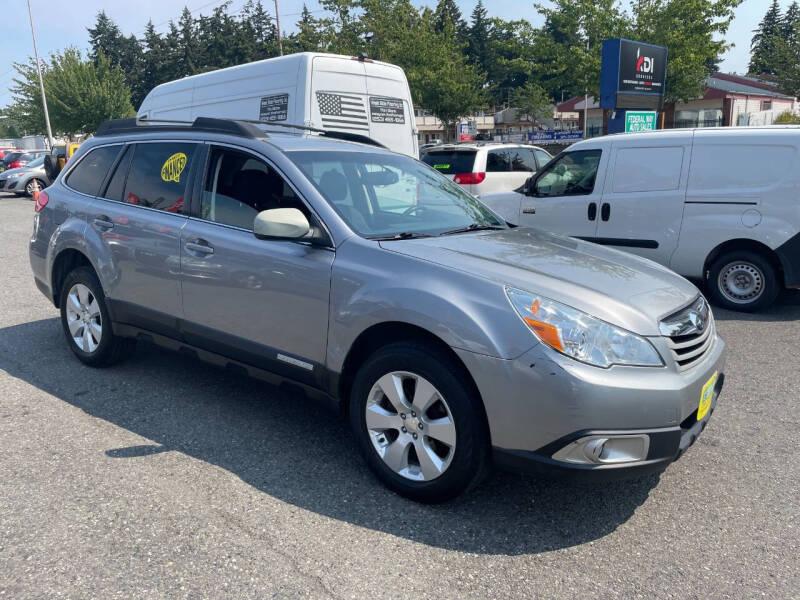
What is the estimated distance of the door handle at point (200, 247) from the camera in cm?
401

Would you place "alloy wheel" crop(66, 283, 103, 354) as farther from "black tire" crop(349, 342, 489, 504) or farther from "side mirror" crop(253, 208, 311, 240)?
"black tire" crop(349, 342, 489, 504)

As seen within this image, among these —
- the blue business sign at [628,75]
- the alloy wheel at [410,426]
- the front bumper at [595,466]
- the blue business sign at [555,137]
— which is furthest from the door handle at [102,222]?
the blue business sign at [555,137]

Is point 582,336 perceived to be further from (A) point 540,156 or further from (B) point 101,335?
(A) point 540,156

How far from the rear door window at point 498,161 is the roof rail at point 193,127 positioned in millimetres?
7922

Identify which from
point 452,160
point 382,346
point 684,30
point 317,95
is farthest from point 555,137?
point 382,346

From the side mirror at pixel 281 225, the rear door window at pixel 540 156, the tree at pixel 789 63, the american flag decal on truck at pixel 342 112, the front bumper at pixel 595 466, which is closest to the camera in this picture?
the front bumper at pixel 595 466

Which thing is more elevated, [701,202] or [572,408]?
[701,202]

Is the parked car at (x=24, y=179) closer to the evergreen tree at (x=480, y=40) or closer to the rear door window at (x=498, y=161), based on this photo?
the rear door window at (x=498, y=161)

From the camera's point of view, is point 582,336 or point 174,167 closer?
point 582,336

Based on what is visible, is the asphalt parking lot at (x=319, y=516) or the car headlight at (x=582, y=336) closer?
the asphalt parking lot at (x=319, y=516)

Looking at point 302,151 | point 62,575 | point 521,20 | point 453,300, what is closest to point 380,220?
point 302,151

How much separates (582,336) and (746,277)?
16.7 ft

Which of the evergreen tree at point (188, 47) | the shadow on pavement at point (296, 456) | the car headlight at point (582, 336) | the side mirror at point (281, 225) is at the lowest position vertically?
the shadow on pavement at point (296, 456)

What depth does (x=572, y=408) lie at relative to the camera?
2.72 m
